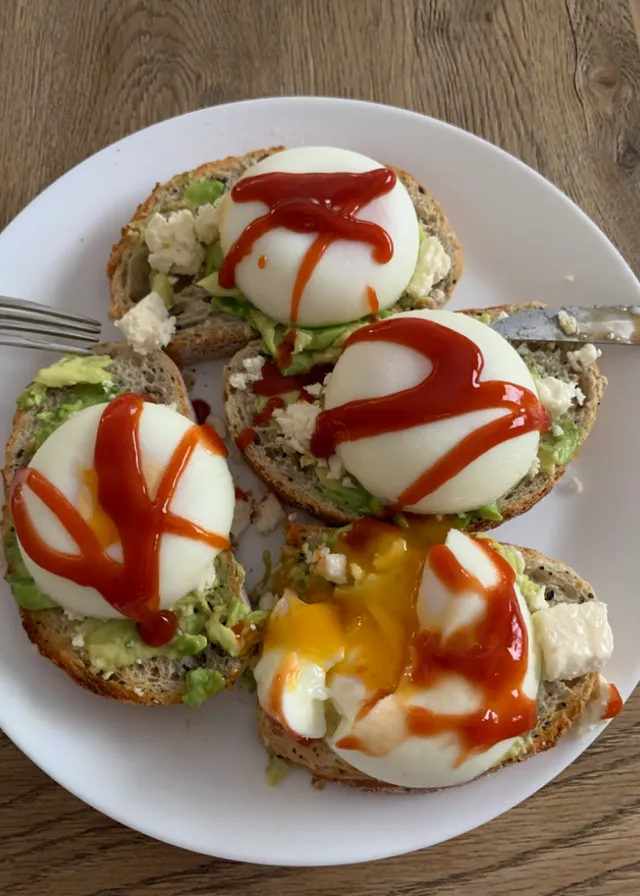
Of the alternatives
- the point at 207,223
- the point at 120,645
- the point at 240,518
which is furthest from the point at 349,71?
the point at 120,645

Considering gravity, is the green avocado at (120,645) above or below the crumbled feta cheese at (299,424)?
below

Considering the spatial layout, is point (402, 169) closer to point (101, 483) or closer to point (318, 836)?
point (101, 483)

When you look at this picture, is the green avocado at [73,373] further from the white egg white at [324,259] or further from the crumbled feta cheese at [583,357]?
the crumbled feta cheese at [583,357]

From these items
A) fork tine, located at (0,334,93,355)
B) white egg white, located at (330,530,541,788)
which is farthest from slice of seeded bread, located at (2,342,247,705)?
white egg white, located at (330,530,541,788)

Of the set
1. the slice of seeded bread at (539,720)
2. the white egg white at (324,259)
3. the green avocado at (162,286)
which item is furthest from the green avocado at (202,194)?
the slice of seeded bread at (539,720)

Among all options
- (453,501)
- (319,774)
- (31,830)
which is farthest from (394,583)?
(31,830)

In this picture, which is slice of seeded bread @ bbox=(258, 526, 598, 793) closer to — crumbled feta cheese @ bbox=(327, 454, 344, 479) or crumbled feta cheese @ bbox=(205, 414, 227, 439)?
crumbled feta cheese @ bbox=(327, 454, 344, 479)
